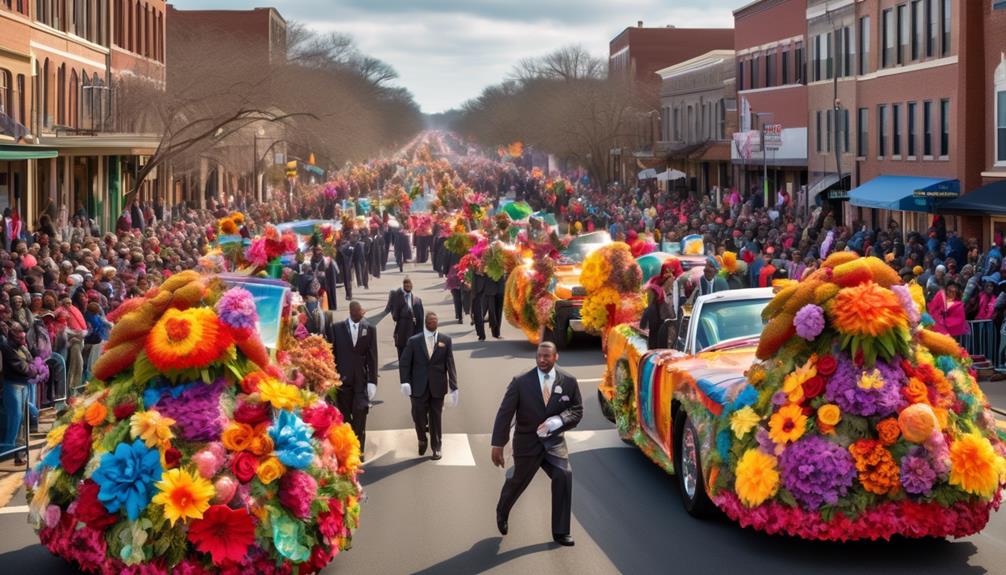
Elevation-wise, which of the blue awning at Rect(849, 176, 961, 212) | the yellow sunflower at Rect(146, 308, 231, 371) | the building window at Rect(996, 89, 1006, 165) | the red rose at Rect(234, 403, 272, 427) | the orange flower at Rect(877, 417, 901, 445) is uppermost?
the building window at Rect(996, 89, 1006, 165)

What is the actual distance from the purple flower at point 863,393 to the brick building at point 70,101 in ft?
72.1

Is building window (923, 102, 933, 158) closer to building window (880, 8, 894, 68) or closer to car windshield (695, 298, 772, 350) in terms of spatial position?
building window (880, 8, 894, 68)

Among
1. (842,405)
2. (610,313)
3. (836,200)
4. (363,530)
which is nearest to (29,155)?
(610,313)

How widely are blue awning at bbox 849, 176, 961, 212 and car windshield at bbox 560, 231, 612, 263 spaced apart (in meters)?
10.9

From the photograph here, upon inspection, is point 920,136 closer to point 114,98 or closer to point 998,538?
point 114,98

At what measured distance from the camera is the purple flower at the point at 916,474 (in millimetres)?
10633

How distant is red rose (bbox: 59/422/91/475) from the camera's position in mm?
10148

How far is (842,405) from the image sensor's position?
10.8 meters

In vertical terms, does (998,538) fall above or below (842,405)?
below

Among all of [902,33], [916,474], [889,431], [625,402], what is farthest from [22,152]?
[902,33]

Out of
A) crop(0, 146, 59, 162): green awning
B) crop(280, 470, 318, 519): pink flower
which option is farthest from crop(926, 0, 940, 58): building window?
crop(280, 470, 318, 519): pink flower

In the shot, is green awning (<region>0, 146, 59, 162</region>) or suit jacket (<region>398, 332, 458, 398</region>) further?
green awning (<region>0, 146, 59, 162</region>)

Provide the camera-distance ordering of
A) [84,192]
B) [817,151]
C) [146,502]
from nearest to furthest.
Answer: [146,502] < [84,192] < [817,151]

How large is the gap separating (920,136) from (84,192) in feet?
87.0
